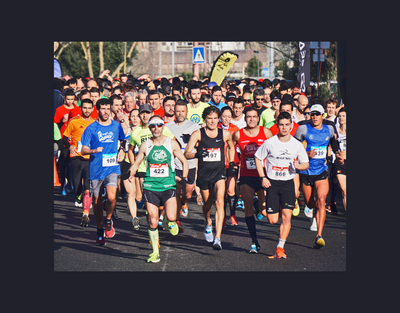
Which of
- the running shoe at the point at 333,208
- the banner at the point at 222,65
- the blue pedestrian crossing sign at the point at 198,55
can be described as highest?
the blue pedestrian crossing sign at the point at 198,55

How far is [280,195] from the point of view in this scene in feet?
25.5

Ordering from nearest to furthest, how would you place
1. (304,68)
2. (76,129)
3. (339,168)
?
(339,168), (76,129), (304,68)

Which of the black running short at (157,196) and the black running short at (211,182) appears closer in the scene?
the black running short at (157,196)

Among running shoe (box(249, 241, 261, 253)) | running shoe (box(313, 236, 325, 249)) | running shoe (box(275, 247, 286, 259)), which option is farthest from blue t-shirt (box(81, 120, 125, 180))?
running shoe (box(313, 236, 325, 249))

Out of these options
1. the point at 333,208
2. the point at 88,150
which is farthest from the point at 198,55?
the point at 88,150

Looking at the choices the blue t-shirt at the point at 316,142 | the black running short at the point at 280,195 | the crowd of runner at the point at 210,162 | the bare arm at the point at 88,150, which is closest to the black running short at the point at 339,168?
the crowd of runner at the point at 210,162

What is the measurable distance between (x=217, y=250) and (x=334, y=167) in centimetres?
287

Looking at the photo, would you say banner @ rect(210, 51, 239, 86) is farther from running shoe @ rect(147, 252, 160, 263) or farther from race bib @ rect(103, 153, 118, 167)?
running shoe @ rect(147, 252, 160, 263)

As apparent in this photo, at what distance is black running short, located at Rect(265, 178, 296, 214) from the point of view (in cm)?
770

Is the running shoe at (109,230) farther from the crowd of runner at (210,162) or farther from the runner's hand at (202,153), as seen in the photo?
the runner's hand at (202,153)

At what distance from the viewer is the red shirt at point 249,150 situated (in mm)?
8312

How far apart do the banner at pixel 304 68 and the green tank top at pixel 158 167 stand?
10854 millimetres

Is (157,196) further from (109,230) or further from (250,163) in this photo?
(109,230)

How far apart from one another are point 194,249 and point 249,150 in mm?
1536
